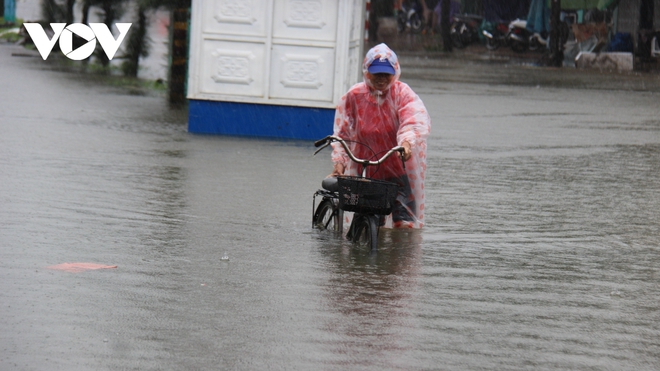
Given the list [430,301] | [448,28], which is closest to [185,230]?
[430,301]

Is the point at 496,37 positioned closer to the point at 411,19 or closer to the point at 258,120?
the point at 411,19

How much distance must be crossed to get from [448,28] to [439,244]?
36.3 metres

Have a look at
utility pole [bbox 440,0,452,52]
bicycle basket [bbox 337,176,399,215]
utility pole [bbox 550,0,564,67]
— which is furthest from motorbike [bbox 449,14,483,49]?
bicycle basket [bbox 337,176,399,215]

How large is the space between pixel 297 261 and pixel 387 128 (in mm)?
1348

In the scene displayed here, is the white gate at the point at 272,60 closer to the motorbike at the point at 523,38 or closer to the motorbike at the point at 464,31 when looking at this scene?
the motorbike at the point at 523,38

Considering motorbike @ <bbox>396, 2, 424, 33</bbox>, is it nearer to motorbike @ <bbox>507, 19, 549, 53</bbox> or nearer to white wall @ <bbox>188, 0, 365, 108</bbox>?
motorbike @ <bbox>507, 19, 549, 53</bbox>

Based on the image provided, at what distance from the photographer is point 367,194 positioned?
786 centimetres

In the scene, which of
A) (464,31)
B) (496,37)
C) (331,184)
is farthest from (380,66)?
(464,31)

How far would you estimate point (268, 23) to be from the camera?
14914 millimetres

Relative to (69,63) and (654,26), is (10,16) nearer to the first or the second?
(69,63)

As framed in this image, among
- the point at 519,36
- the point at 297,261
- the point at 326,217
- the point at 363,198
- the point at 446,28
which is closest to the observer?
the point at 297,261

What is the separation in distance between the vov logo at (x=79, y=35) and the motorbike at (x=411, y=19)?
2593 centimetres

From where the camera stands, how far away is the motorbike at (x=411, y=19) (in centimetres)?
5397

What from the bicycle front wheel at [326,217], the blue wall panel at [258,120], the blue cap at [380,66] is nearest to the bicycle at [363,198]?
the bicycle front wheel at [326,217]
